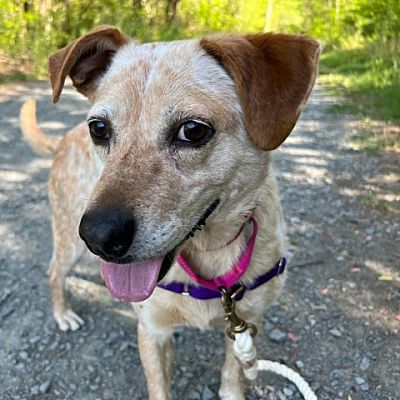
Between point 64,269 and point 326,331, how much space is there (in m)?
1.83

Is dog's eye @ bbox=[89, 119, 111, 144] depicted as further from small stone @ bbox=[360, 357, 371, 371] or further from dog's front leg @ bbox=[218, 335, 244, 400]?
small stone @ bbox=[360, 357, 371, 371]

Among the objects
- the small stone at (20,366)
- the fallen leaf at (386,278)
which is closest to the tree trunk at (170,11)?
the fallen leaf at (386,278)

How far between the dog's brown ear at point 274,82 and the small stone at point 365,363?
1.70 m

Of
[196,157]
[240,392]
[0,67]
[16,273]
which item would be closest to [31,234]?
[16,273]

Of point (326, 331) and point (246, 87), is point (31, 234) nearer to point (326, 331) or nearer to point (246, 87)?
point (326, 331)

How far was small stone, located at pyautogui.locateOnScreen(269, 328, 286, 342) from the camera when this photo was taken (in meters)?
3.05

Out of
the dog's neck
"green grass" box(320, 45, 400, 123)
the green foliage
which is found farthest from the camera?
the green foliage

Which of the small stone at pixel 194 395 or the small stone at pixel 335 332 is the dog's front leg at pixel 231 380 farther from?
the small stone at pixel 335 332

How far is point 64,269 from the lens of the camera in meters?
3.19

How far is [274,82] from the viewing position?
5.97 ft

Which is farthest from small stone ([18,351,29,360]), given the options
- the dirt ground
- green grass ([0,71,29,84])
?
green grass ([0,71,29,84])

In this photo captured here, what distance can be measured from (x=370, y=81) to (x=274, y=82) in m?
9.10

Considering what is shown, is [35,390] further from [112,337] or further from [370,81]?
[370,81]

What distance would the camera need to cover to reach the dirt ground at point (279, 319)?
2758 millimetres
